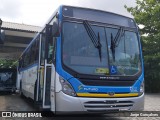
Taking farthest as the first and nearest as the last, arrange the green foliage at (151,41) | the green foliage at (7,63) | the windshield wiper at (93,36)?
1. the green foliage at (7,63)
2. the green foliage at (151,41)
3. the windshield wiper at (93,36)

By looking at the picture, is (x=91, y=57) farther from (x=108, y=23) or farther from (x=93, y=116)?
(x=93, y=116)

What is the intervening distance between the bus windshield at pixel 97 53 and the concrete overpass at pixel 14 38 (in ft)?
78.0

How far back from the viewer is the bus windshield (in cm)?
719

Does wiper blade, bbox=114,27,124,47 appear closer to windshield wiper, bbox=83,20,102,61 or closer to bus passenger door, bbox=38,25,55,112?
windshield wiper, bbox=83,20,102,61

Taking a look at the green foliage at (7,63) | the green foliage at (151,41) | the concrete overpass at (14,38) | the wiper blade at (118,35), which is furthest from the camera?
the green foliage at (7,63)

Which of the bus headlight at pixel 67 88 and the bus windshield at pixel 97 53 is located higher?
the bus windshield at pixel 97 53

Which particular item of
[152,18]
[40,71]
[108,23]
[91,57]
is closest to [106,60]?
[91,57]

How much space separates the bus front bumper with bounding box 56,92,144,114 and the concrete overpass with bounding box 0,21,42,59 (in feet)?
80.3

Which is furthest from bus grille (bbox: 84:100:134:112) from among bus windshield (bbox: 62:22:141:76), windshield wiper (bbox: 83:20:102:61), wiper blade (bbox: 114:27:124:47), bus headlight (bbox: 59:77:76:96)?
wiper blade (bbox: 114:27:124:47)

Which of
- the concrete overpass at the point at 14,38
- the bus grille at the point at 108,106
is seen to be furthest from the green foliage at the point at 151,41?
the bus grille at the point at 108,106

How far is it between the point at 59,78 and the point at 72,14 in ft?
6.27

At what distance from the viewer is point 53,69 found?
7.51 m

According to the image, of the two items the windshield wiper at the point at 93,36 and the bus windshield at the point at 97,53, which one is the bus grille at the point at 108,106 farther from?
the windshield wiper at the point at 93,36

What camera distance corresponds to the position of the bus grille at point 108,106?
6.93 metres
